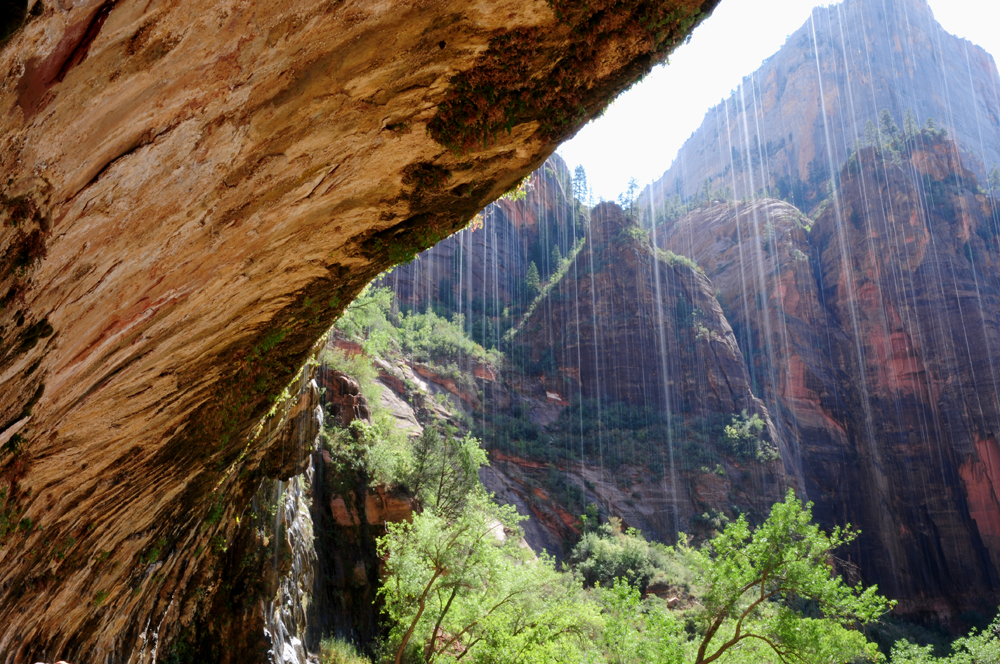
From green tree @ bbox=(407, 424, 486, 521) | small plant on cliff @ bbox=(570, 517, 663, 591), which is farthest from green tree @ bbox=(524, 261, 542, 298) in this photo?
green tree @ bbox=(407, 424, 486, 521)

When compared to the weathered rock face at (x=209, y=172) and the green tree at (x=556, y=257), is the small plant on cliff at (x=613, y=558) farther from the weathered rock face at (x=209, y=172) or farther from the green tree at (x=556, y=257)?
the green tree at (x=556, y=257)

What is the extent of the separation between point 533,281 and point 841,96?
272 feet

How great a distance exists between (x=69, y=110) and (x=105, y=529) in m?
5.93

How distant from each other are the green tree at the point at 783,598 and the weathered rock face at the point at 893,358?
3889 centimetres

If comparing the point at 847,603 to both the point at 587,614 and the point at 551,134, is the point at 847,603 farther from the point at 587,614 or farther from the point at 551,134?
the point at 551,134

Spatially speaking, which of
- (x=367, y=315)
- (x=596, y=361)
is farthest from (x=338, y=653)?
(x=596, y=361)

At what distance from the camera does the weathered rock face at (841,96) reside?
10262 centimetres

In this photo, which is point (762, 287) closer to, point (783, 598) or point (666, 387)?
point (666, 387)

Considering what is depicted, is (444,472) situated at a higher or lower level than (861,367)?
lower

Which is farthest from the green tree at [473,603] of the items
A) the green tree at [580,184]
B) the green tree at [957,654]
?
the green tree at [580,184]

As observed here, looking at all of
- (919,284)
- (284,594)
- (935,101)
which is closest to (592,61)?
(284,594)

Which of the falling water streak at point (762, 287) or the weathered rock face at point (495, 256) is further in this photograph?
the weathered rock face at point (495, 256)

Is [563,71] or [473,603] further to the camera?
[473,603]

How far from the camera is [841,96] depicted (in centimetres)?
10675
